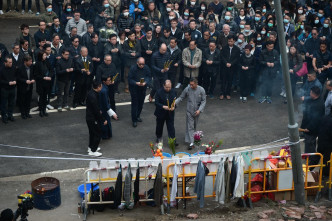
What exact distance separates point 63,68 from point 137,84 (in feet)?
8.14

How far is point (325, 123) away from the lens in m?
13.1

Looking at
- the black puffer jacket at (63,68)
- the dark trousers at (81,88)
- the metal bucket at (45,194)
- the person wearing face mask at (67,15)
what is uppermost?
the person wearing face mask at (67,15)

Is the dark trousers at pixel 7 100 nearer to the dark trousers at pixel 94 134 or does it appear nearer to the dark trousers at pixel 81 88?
the dark trousers at pixel 81 88

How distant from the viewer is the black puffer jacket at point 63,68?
17625 millimetres

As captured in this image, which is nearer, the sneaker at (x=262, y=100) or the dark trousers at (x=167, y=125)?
the dark trousers at (x=167, y=125)

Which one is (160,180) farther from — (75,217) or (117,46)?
(117,46)

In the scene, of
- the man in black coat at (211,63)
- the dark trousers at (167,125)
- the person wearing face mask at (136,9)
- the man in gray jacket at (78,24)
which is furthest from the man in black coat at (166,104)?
the person wearing face mask at (136,9)

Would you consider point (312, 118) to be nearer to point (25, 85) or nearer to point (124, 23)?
point (25, 85)

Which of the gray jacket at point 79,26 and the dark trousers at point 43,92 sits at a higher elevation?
the gray jacket at point 79,26

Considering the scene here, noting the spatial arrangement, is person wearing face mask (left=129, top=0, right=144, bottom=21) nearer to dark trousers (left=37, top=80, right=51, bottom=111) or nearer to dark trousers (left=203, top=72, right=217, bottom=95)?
dark trousers (left=203, top=72, right=217, bottom=95)

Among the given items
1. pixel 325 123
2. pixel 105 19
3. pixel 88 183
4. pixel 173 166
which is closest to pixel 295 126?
pixel 325 123

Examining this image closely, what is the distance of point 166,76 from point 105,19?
14.3ft

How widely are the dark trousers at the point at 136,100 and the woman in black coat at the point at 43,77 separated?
8.26 ft

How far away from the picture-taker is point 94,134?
14828 mm
